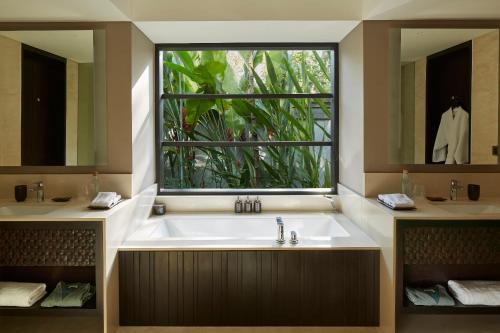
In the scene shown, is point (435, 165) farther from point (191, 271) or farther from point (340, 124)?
point (191, 271)

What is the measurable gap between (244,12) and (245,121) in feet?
4.52

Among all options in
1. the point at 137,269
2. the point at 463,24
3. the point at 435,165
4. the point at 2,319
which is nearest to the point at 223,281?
the point at 137,269

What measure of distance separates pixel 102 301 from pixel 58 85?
5.22ft

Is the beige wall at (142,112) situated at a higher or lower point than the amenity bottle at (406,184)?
higher

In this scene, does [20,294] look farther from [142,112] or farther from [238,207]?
[238,207]

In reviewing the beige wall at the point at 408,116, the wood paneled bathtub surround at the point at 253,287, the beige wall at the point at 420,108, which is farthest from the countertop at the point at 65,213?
the beige wall at the point at 420,108

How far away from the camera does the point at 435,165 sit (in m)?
3.07

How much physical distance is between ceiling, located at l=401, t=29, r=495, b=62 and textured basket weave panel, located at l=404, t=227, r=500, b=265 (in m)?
1.28

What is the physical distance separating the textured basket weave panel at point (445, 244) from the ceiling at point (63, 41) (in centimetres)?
245

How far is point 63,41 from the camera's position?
3.04m

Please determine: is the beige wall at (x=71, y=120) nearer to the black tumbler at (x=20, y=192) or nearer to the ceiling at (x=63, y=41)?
the ceiling at (x=63, y=41)

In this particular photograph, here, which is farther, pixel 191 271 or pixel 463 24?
pixel 463 24

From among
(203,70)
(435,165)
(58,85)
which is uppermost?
(203,70)

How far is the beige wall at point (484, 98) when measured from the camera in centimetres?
302
